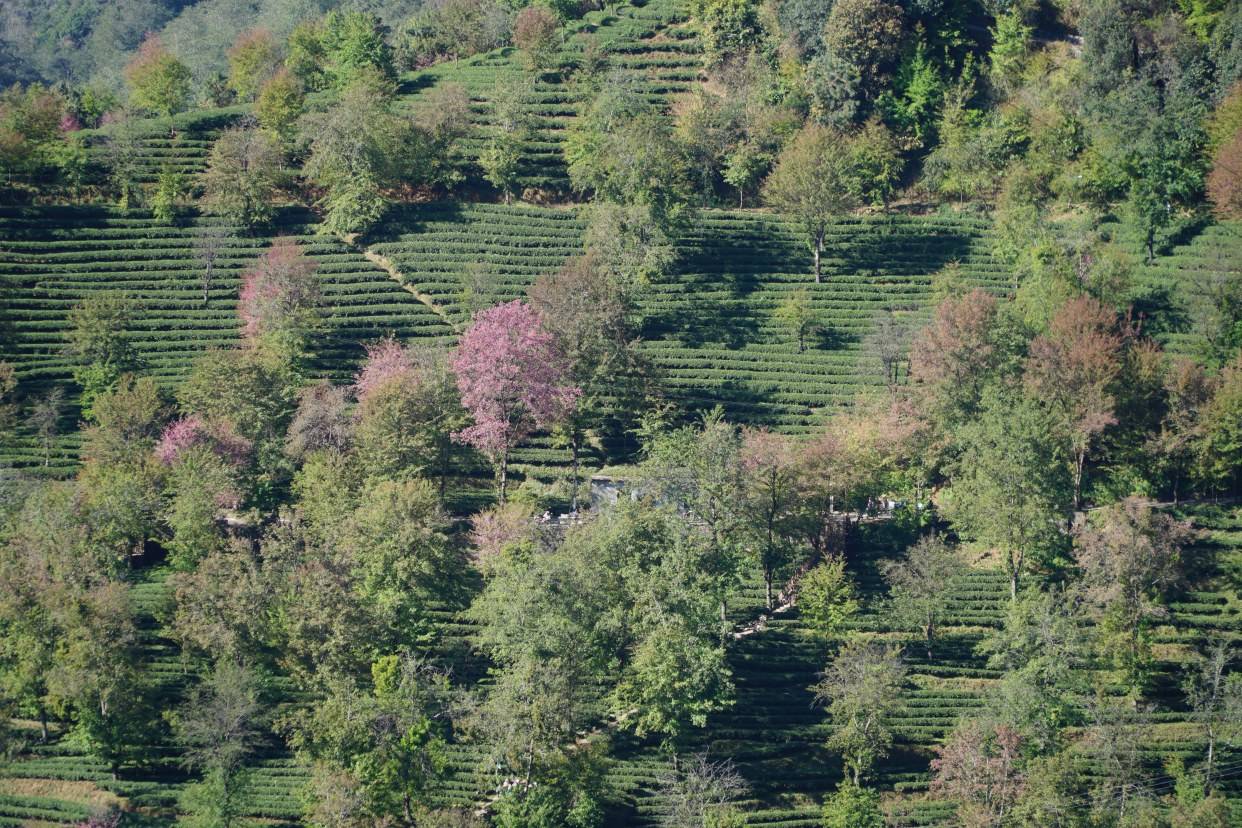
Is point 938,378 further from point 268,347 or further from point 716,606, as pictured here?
point 268,347

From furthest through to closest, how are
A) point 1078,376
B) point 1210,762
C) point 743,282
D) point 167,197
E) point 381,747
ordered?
1. point 167,197
2. point 743,282
3. point 1078,376
4. point 1210,762
5. point 381,747

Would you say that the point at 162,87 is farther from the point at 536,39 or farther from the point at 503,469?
the point at 503,469

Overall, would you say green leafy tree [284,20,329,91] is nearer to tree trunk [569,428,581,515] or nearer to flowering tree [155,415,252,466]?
flowering tree [155,415,252,466]

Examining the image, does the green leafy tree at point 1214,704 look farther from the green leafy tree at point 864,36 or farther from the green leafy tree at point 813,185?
the green leafy tree at point 864,36

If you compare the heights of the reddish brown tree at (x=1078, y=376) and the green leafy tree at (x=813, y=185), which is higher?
the green leafy tree at (x=813, y=185)

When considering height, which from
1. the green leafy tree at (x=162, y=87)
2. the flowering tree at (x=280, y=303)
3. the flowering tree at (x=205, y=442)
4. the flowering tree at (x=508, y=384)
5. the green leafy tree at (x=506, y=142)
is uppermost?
the green leafy tree at (x=162, y=87)

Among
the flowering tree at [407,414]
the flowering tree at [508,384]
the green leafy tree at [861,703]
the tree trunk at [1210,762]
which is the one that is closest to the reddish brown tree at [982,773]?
the green leafy tree at [861,703]

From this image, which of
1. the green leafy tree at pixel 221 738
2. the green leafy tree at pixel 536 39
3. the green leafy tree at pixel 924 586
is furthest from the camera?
the green leafy tree at pixel 536 39

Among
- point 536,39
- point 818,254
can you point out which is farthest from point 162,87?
point 818,254
